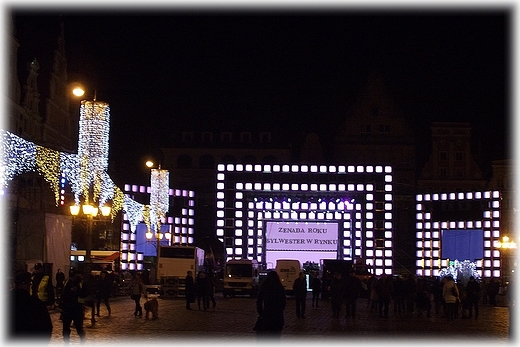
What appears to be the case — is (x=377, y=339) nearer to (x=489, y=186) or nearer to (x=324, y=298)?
(x=324, y=298)

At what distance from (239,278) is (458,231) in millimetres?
17290

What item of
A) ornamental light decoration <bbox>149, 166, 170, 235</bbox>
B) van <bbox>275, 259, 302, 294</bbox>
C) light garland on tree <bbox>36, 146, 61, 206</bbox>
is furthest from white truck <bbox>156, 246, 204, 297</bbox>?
light garland on tree <bbox>36, 146, 61, 206</bbox>

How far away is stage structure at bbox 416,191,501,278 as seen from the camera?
58.5 metres

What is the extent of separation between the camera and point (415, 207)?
204 ft

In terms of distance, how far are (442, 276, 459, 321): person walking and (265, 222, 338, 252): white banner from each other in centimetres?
2845

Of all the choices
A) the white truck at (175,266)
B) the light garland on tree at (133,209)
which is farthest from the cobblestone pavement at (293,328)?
the light garland on tree at (133,209)

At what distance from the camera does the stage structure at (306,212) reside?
192ft

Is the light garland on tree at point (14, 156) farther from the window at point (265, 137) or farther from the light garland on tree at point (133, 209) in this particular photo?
the window at point (265, 137)

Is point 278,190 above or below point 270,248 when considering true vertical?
above

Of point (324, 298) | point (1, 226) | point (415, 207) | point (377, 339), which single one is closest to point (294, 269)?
point (324, 298)

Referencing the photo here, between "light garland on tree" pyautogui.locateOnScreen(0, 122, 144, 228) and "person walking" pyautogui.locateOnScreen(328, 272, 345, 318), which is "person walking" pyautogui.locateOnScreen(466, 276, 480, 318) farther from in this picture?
"light garland on tree" pyautogui.locateOnScreen(0, 122, 144, 228)

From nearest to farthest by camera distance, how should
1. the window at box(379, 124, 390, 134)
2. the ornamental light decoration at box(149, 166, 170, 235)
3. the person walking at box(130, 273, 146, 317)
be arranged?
1. the person walking at box(130, 273, 146, 317)
2. the ornamental light decoration at box(149, 166, 170, 235)
3. the window at box(379, 124, 390, 134)

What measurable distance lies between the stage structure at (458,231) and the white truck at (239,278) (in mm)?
15542

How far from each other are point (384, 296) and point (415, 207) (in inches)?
1189
